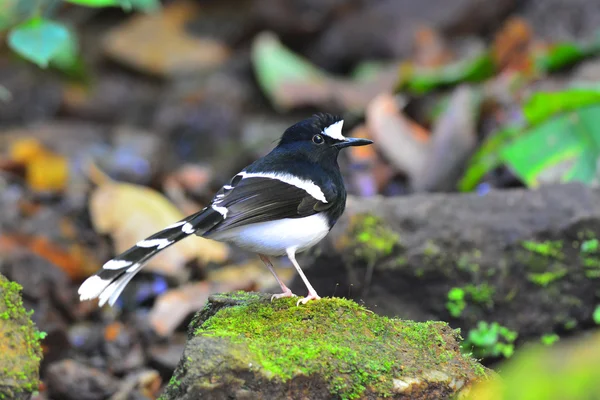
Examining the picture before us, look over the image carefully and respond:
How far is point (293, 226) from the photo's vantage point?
3.75 m

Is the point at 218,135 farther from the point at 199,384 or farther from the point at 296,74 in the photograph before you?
the point at 199,384

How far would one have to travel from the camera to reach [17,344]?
2896mm

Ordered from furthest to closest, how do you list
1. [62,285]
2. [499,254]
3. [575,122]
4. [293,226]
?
[575,122], [62,285], [499,254], [293,226]

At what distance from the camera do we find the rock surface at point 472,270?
188 inches

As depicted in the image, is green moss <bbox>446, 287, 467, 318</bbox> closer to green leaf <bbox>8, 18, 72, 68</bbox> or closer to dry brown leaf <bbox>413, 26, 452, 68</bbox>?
green leaf <bbox>8, 18, 72, 68</bbox>

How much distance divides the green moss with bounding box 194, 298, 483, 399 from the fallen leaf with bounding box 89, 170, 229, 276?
263 cm

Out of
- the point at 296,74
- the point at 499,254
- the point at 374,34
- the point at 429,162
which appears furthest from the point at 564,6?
the point at 499,254

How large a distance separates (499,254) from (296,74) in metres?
4.38

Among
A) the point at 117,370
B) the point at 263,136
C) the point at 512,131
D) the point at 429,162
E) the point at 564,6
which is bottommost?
the point at 117,370

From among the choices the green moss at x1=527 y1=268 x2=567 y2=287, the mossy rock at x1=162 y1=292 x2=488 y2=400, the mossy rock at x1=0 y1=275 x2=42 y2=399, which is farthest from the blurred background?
the mossy rock at x1=0 y1=275 x2=42 y2=399

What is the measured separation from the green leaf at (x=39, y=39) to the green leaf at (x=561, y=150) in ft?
10.9

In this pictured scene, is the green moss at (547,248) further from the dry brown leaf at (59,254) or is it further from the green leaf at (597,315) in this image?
the dry brown leaf at (59,254)

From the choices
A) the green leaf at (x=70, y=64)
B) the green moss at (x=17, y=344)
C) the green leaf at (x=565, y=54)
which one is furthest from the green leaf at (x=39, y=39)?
the green leaf at (x=70, y=64)

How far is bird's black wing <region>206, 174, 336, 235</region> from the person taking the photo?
371cm
